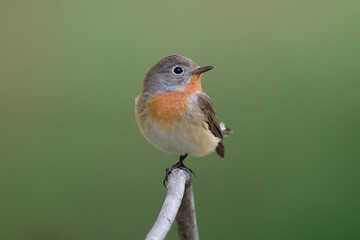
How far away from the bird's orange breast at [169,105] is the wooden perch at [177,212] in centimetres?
37

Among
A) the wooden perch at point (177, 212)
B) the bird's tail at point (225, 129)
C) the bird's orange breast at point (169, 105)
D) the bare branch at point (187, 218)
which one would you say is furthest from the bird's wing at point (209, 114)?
the bare branch at point (187, 218)

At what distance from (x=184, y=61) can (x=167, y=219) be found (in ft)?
4.72

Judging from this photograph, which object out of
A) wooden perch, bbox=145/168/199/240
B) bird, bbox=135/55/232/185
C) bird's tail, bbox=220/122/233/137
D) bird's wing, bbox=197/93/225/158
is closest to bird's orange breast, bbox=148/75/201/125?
bird, bbox=135/55/232/185

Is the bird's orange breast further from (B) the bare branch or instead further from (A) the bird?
(B) the bare branch

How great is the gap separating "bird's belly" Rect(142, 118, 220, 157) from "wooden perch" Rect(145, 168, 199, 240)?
8.7 inches

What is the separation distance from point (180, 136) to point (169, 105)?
20cm

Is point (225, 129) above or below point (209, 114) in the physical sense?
below

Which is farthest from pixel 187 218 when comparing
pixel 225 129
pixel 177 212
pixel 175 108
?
pixel 225 129

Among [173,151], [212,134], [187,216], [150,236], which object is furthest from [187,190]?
[150,236]

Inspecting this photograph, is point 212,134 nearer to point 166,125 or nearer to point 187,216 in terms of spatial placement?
point 166,125

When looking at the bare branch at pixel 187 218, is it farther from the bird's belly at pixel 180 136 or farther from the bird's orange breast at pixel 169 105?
the bird's orange breast at pixel 169 105

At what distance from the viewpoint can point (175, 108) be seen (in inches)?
111

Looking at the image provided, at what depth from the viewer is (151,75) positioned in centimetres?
296

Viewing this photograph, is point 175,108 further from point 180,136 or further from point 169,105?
point 180,136
